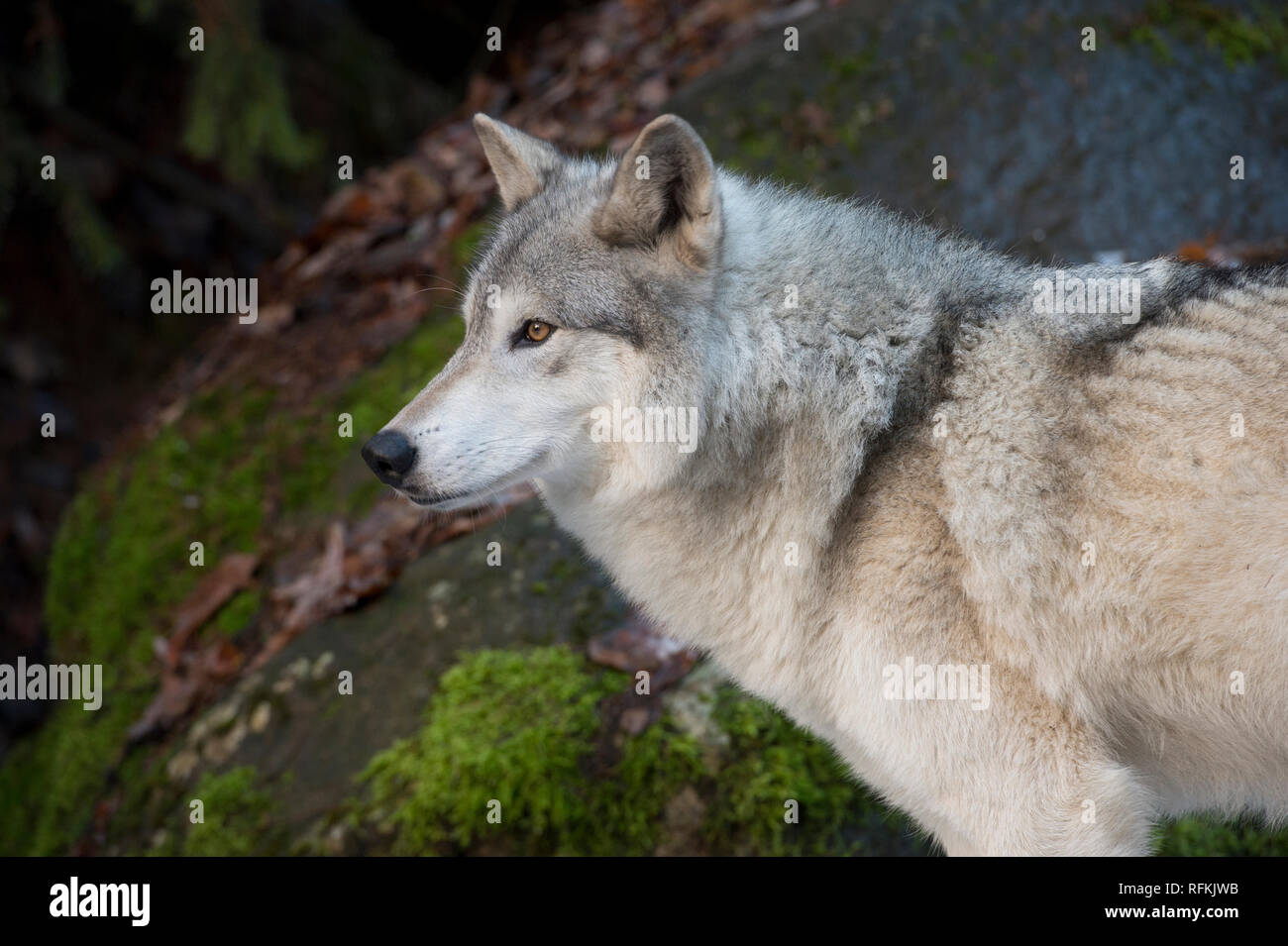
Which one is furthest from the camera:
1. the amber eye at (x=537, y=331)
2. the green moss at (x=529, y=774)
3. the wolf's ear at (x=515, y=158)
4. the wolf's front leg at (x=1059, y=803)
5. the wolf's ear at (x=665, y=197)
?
the green moss at (x=529, y=774)

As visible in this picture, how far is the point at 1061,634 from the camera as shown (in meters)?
2.84

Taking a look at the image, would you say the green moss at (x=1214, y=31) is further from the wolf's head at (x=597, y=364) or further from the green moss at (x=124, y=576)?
the green moss at (x=124, y=576)

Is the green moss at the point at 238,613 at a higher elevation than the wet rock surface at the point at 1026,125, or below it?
below

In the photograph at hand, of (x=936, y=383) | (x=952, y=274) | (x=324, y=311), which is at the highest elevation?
(x=324, y=311)

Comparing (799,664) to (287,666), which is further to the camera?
(287,666)

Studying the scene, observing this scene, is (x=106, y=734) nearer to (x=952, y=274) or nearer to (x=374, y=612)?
(x=374, y=612)

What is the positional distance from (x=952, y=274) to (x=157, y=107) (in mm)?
9417

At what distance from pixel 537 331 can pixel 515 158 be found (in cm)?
89

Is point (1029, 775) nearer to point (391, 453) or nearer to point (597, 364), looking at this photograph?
point (597, 364)

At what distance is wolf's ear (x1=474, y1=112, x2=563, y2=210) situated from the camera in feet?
12.4

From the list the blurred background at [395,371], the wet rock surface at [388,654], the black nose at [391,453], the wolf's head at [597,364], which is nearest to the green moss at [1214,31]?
the blurred background at [395,371]

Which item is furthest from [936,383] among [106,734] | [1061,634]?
[106,734]

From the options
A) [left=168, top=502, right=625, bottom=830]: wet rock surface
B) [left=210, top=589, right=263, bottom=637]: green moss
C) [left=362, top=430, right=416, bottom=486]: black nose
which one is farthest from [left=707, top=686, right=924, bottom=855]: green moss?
[left=210, top=589, right=263, bottom=637]: green moss

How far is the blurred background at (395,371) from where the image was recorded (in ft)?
13.6
